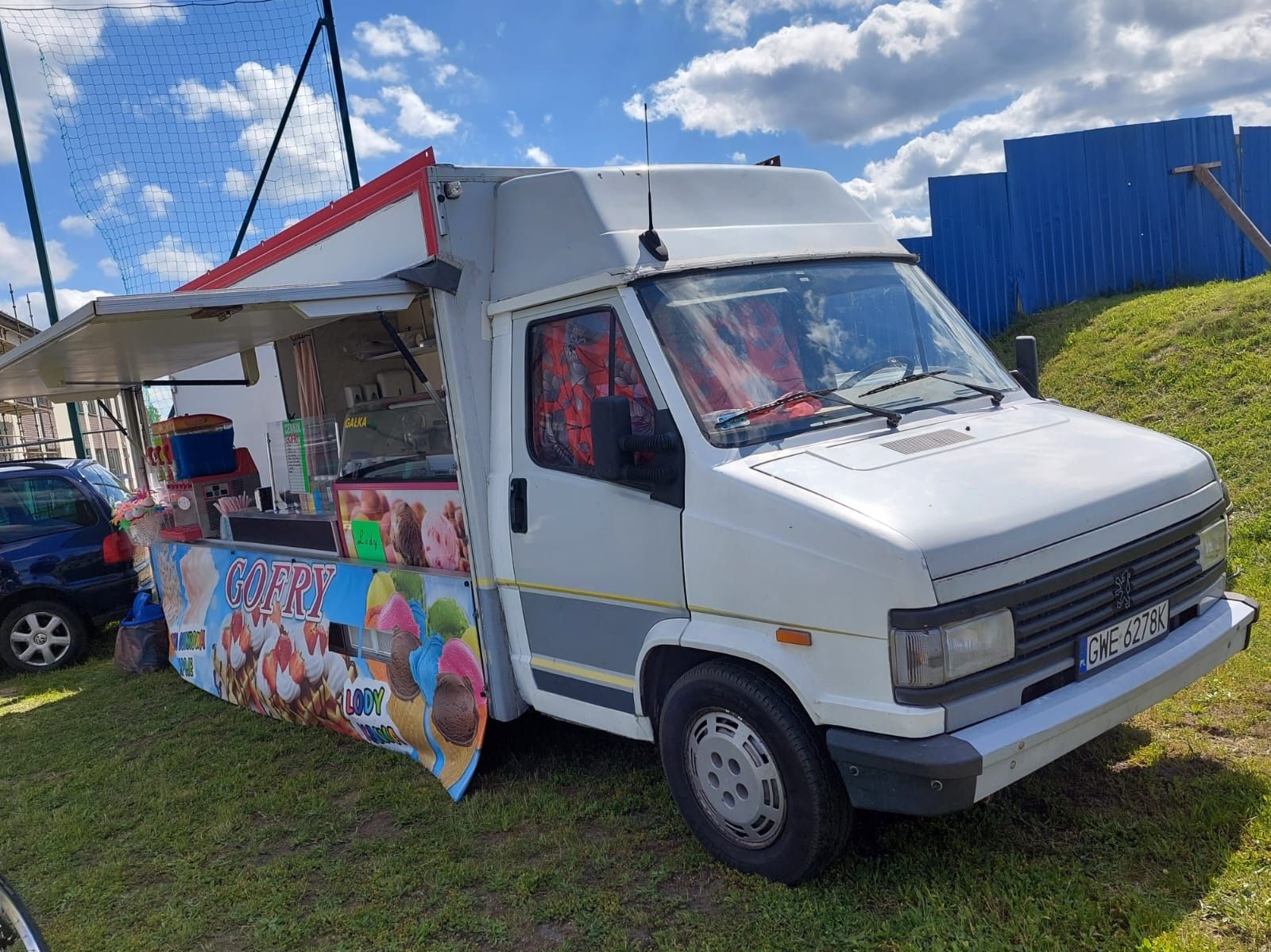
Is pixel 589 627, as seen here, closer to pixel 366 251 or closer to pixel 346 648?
pixel 346 648

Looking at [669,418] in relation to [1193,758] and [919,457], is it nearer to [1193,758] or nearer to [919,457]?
[919,457]

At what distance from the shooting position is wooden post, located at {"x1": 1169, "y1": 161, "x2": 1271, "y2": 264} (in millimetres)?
10133

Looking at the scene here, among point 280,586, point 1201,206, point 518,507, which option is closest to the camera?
point 518,507

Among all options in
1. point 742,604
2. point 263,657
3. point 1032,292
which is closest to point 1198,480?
point 742,604

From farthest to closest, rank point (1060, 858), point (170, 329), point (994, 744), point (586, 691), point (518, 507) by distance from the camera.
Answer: point (170, 329) → point (518, 507) → point (586, 691) → point (1060, 858) → point (994, 744)

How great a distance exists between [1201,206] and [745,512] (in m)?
9.55

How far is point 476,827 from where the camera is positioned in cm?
439

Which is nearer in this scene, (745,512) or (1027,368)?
(745,512)

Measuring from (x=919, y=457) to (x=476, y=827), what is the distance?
2522 millimetres

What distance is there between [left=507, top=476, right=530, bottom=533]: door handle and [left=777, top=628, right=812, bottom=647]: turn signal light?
143 cm

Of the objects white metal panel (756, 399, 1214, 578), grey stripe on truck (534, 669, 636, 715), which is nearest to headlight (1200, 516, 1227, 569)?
white metal panel (756, 399, 1214, 578)

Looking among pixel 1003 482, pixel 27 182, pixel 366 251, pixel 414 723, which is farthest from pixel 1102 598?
pixel 27 182

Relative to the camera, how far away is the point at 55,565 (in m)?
8.65

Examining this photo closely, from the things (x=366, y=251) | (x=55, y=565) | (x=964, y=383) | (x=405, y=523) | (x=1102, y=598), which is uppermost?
(x=366, y=251)
